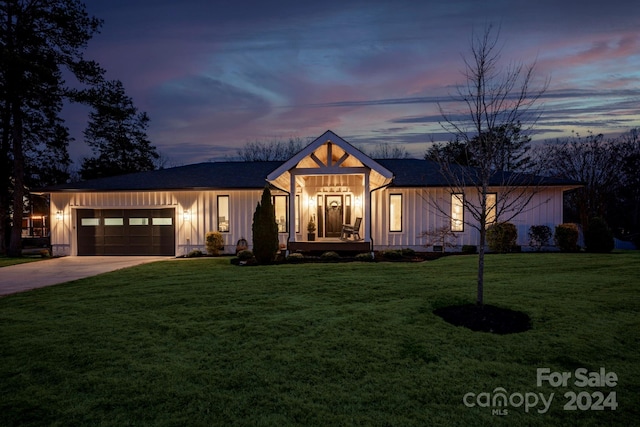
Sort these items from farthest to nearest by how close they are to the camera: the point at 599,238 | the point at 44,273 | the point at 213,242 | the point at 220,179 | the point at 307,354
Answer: the point at 220,179, the point at 213,242, the point at 599,238, the point at 44,273, the point at 307,354

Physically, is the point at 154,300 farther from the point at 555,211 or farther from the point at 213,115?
the point at 213,115

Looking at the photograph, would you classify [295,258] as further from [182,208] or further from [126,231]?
[126,231]

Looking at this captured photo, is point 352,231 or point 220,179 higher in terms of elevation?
point 220,179

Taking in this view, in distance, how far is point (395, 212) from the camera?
17156 millimetres

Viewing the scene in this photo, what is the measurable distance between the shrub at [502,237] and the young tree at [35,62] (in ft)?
69.1

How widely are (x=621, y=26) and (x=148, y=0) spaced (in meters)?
16.8

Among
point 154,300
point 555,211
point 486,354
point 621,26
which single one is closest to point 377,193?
point 555,211

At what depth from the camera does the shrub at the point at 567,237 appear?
1516 centimetres

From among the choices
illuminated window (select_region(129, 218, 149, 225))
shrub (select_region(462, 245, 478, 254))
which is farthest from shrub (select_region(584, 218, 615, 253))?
illuminated window (select_region(129, 218, 149, 225))

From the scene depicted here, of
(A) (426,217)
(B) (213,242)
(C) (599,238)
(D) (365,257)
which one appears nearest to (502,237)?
(A) (426,217)

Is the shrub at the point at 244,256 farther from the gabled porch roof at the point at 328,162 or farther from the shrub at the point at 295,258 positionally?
the gabled porch roof at the point at 328,162

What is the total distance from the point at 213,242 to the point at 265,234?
14.9 ft

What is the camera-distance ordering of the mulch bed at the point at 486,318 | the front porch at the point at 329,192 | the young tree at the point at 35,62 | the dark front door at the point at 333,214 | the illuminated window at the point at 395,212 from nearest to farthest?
the mulch bed at the point at 486,318 → the front porch at the point at 329,192 → the illuminated window at the point at 395,212 → the dark front door at the point at 333,214 → the young tree at the point at 35,62

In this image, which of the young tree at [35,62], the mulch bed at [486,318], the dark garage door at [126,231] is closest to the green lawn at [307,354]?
the mulch bed at [486,318]
